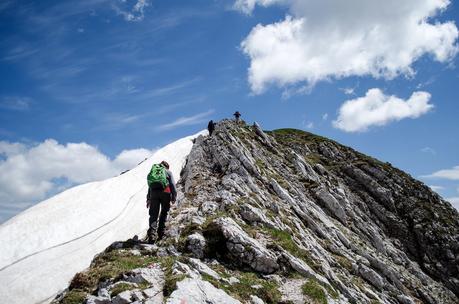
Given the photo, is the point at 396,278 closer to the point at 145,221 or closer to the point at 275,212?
the point at 275,212

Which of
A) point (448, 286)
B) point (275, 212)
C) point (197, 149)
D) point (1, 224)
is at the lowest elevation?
point (448, 286)

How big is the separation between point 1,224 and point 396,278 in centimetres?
2750

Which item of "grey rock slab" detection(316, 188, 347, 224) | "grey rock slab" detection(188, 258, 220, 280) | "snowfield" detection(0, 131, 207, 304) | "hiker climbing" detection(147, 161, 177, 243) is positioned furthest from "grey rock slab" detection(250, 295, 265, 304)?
"grey rock slab" detection(316, 188, 347, 224)

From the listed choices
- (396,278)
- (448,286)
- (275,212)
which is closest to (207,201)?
(275,212)

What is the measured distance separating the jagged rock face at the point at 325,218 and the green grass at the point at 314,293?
1.35 m

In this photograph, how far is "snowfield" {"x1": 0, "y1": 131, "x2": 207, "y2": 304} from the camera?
17.0 metres

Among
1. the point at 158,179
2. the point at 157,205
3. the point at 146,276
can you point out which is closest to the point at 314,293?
the point at 146,276

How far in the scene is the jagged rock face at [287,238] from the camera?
12.7m

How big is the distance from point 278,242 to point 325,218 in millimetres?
16419

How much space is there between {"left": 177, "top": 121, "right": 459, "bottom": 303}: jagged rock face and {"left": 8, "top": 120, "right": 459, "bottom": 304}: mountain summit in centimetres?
9

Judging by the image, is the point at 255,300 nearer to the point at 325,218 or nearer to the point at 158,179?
the point at 158,179

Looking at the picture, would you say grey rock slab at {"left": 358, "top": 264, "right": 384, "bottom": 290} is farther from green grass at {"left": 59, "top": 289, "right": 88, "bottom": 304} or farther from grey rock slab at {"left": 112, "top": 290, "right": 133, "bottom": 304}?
green grass at {"left": 59, "top": 289, "right": 88, "bottom": 304}

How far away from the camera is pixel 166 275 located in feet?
39.4

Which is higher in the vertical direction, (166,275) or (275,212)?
(275,212)
